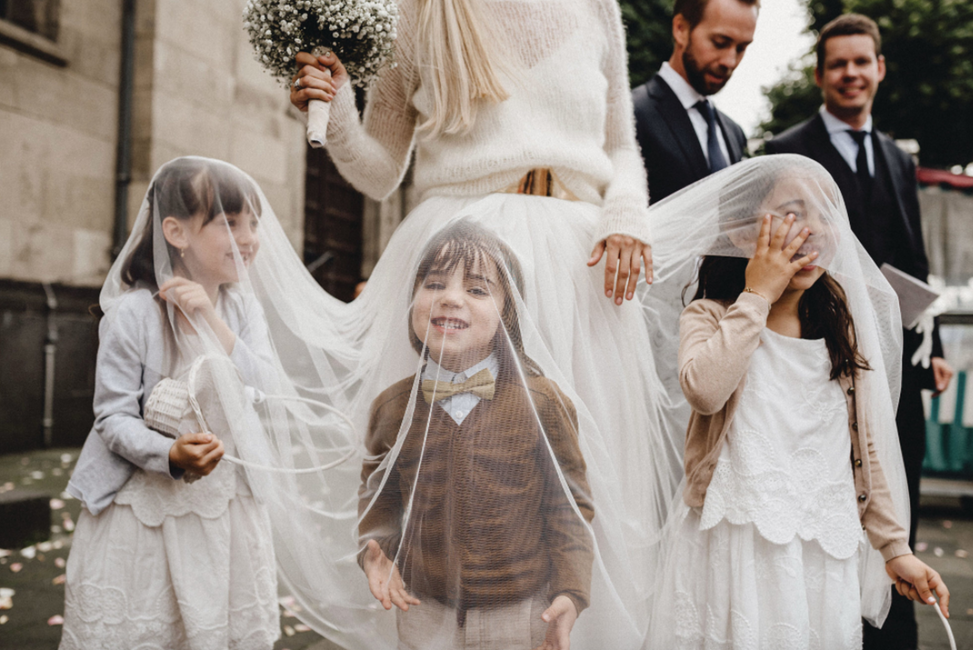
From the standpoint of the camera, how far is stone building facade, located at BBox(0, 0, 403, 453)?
235 inches

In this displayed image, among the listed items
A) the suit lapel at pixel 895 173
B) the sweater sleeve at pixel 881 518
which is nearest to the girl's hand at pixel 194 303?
the sweater sleeve at pixel 881 518

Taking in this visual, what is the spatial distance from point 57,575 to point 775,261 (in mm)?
3464

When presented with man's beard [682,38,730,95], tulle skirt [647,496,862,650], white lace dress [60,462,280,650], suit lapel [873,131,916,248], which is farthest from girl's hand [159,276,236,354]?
suit lapel [873,131,916,248]

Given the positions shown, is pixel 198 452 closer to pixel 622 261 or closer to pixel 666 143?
pixel 622 261

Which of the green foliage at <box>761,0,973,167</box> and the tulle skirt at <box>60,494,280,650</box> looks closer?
the tulle skirt at <box>60,494,280,650</box>

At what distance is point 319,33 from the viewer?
1834mm

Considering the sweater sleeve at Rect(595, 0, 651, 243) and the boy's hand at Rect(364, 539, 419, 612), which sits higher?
the sweater sleeve at Rect(595, 0, 651, 243)

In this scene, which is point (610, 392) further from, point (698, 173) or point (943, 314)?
point (943, 314)

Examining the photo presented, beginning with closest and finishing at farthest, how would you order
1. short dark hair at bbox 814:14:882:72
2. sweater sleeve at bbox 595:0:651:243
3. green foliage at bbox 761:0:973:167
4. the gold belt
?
sweater sleeve at bbox 595:0:651:243 < the gold belt < short dark hair at bbox 814:14:882:72 < green foliage at bbox 761:0:973:167

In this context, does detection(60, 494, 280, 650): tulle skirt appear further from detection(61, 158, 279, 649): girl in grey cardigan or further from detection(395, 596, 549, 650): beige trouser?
detection(395, 596, 549, 650): beige trouser

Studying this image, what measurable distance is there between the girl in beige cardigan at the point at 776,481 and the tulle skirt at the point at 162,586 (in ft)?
3.56

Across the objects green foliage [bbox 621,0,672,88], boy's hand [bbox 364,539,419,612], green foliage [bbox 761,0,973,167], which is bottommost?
boy's hand [bbox 364,539,419,612]

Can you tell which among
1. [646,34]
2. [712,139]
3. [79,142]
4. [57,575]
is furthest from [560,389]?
[646,34]

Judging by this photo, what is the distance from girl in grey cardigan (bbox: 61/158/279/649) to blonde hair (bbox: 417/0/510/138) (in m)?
0.58
